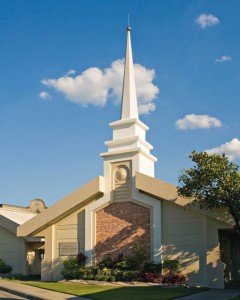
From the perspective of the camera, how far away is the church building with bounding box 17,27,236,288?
25688 millimetres

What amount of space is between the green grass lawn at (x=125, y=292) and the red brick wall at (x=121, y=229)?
3.56m

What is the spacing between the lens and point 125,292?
2166 cm

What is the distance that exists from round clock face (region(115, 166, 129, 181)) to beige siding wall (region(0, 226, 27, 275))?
10238mm

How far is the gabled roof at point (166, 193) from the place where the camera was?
968 inches

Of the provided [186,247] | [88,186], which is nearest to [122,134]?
[88,186]

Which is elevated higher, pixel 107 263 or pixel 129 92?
pixel 129 92

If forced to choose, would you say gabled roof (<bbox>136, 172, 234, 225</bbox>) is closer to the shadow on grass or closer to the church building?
the church building

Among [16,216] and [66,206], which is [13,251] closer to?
[16,216]

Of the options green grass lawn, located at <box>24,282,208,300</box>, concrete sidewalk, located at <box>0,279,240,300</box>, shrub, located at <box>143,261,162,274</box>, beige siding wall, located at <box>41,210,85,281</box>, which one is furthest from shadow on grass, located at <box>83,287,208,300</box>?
beige siding wall, located at <box>41,210,85,281</box>

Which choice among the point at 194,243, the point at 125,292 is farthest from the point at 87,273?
the point at 194,243

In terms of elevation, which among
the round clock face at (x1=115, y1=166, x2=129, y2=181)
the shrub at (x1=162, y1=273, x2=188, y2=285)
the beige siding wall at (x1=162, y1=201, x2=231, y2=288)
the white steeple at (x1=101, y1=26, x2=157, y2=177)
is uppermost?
the white steeple at (x1=101, y1=26, x2=157, y2=177)

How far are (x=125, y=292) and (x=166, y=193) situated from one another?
23.4ft

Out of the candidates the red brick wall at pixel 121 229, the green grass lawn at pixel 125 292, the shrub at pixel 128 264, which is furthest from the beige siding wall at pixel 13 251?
the shrub at pixel 128 264

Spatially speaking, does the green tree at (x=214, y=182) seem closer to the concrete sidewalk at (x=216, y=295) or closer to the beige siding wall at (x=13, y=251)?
the concrete sidewalk at (x=216, y=295)
